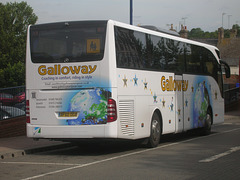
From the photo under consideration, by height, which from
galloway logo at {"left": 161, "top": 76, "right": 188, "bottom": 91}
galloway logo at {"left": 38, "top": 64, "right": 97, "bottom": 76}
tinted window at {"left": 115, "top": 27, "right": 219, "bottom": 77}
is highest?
tinted window at {"left": 115, "top": 27, "right": 219, "bottom": 77}

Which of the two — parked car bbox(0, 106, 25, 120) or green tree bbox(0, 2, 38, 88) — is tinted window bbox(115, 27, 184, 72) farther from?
green tree bbox(0, 2, 38, 88)

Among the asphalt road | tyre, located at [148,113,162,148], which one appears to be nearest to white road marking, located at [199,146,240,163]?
the asphalt road

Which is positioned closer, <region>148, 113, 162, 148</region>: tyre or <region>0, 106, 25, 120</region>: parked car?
<region>148, 113, 162, 148</region>: tyre

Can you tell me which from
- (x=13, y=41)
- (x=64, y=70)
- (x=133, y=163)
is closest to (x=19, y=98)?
(x=64, y=70)

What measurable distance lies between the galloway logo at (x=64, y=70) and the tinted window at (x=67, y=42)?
0.61 feet

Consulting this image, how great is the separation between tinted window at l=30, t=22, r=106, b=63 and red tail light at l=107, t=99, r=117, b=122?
46.5 inches

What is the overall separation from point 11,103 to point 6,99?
395 millimetres

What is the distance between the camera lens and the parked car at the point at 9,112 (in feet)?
59.1

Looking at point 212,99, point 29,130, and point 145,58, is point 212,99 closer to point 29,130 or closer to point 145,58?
point 145,58

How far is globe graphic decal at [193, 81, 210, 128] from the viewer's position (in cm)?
1831

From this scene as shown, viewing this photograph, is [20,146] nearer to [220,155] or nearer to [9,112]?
[9,112]

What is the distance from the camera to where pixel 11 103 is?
18453 mm

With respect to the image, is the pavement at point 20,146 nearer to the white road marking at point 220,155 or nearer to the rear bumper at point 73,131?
the rear bumper at point 73,131

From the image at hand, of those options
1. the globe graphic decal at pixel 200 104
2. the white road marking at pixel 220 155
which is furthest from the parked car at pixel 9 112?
the white road marking at pixel 220 155
